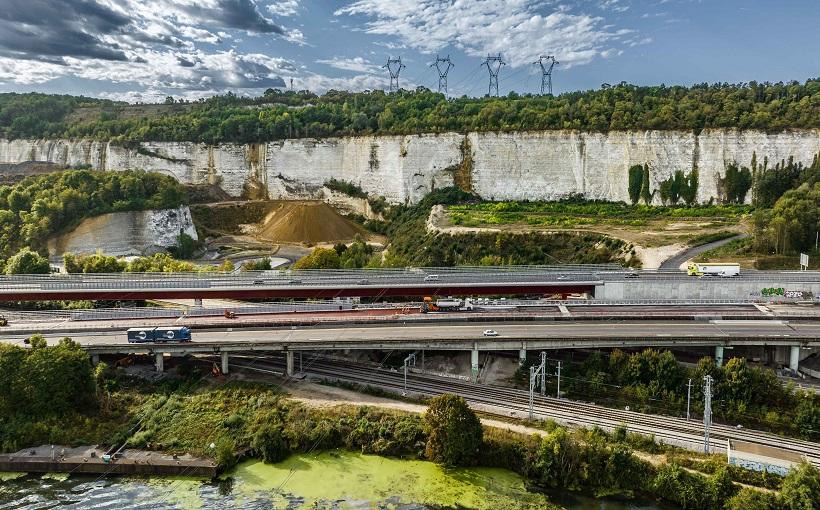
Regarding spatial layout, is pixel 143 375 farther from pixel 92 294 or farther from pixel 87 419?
pixel 92 294

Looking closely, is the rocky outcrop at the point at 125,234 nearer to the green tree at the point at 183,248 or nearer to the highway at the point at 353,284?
the green tree at the point at 183,248

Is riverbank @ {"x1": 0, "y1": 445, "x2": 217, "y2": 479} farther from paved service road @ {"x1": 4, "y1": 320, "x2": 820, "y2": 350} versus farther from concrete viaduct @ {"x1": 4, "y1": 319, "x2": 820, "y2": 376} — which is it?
paved service road @ {"x1": 4, "y1": 320, "x2": 820, "y2": 350}

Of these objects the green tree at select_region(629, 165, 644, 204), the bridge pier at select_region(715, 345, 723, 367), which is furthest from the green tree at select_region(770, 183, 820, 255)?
the bridge pier at select_region(715, 345, 723, 367)

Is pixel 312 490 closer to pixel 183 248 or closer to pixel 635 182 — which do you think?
pixel 183 248

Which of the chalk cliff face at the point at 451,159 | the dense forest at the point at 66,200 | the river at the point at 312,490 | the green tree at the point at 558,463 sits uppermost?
the chalk cliff face at the point at 451,159

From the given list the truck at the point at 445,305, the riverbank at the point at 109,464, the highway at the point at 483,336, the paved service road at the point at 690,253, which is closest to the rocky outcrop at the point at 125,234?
the highway at the point at 483,336

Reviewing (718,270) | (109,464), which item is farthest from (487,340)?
(718,270)
